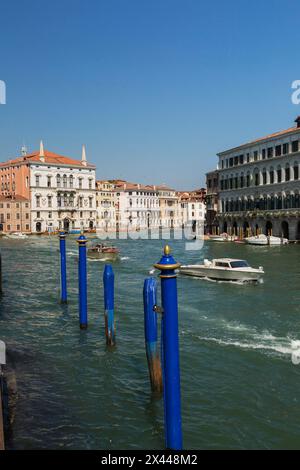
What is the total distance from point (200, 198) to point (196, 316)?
4393 inches

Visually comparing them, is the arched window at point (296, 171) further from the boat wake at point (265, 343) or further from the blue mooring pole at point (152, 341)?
the blue mooring pole at point (152, 341)

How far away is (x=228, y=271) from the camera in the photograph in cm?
2117

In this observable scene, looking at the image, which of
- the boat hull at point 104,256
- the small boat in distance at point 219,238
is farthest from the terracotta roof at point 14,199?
the boat hull at point 104,256

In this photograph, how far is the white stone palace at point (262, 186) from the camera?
4675cm

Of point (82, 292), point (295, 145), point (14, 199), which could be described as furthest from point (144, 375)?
point (14, 199)

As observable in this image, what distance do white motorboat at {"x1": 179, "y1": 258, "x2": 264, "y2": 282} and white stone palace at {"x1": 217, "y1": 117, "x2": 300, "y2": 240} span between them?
26.0m

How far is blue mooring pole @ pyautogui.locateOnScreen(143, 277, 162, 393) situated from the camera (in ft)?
27.7

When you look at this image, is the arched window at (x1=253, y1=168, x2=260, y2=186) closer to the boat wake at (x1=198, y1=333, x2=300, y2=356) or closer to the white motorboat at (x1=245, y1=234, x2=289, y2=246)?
the white motorboat at (x1=245, y1=234, x2=289, y2=246)

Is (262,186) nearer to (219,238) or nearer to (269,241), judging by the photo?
(219,238)

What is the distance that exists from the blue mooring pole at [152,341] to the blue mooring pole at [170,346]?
249 cm

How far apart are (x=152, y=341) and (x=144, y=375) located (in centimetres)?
118

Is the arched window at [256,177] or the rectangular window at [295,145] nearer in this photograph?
the rectangular window at [295,145]

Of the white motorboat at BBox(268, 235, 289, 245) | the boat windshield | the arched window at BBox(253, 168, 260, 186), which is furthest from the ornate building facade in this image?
the boat windshield
